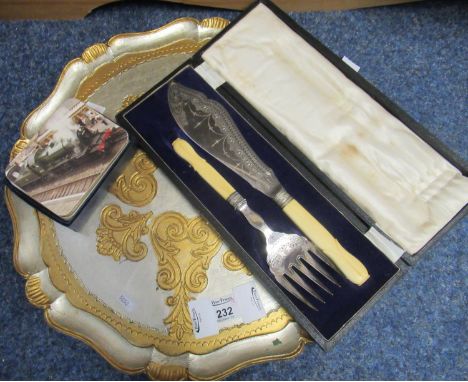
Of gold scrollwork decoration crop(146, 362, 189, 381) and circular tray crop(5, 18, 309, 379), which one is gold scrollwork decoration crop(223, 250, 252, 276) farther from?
gold scrollwork decoration crop(146, 362, 189, 381)

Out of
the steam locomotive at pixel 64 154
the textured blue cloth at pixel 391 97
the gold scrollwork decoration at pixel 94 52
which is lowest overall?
the textured blue cloth at pixel 391 97

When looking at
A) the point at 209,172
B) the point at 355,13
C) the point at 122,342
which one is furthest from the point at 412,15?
the point at 122,342

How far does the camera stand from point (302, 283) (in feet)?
1.88

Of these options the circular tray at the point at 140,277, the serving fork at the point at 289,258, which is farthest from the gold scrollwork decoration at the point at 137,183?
the serving fork at the point at 289,258

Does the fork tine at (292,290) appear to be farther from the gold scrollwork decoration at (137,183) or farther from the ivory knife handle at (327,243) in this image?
the gold scrollwork decoration at (137,183)

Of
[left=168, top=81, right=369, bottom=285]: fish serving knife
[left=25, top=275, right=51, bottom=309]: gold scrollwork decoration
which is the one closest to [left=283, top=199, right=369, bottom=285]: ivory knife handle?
[left=168, top=81, right=369, bottom=285]: fish serving knife

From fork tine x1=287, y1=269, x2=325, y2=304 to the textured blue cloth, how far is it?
0.60ft

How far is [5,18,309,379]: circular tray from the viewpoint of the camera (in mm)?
604

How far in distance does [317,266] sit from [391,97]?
399 millimetres

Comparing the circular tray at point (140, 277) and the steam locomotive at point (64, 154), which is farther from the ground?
the steam locomotive at point (64, 154)

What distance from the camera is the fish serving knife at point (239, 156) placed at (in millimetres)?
571

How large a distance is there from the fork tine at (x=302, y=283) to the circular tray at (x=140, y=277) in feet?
0.19

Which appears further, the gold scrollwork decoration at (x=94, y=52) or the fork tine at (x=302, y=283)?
the gold scrollwork decoration at (x=94, y=52)

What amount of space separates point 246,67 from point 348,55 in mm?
294
